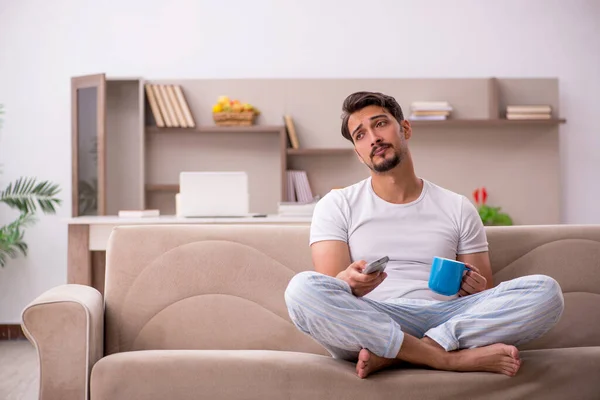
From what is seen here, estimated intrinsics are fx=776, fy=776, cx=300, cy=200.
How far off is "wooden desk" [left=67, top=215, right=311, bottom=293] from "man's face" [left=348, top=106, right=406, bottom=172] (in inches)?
56.1

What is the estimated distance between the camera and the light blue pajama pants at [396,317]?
2025 millimetres

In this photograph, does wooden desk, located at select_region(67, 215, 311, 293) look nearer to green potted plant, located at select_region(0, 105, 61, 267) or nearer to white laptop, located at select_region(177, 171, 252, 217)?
white laptop, located at select_region(177, 171, 252, 217)

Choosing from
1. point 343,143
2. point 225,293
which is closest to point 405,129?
point 225,293

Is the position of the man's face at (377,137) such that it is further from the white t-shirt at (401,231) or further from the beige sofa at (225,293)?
the beige sofa at (225,293)

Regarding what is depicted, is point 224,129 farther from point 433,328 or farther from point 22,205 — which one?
point 433,328

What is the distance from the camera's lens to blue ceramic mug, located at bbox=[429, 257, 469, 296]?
2.14 meters

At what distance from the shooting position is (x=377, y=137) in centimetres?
244

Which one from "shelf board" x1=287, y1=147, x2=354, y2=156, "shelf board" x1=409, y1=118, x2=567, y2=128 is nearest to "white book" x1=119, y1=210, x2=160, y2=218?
"shelf board" x1=287, y1=147, x2=354, y2=156

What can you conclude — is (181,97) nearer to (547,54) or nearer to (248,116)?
(248,116)

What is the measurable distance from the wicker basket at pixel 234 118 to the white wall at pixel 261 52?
43 centimetres

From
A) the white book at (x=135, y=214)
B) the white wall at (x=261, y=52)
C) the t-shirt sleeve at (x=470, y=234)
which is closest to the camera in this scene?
the t-shirt sleeve at (x=470, y=234)

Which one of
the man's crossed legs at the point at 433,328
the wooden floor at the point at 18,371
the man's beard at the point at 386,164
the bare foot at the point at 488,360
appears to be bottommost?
the wooden floor at the point at 18,371

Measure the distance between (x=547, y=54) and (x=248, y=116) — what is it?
228 centimetres

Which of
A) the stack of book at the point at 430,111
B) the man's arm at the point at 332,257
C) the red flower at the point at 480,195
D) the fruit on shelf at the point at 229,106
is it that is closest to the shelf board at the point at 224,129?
the fruit on shelf at the point at 229,106
